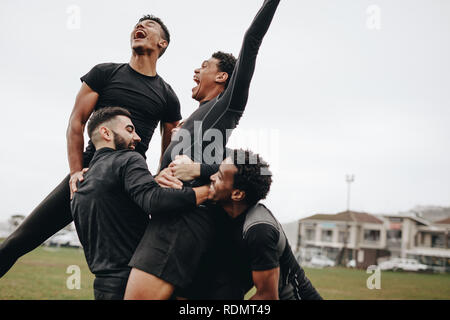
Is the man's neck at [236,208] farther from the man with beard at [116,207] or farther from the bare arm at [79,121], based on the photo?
the bare arm at [79,121]

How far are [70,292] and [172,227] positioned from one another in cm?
1226

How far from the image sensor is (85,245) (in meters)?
3.25

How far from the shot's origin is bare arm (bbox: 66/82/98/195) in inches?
150

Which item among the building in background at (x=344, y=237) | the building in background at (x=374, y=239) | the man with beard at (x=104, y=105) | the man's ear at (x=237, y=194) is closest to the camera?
the man's ear at (x=237, y=194)

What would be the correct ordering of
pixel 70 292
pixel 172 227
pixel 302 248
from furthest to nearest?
1. pixel 302 248
2. pixel 70 292
3. pixel 172 227

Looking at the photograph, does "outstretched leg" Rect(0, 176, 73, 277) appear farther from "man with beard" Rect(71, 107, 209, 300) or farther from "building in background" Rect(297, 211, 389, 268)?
"building in background" Rect(297, 211, 389, 268)

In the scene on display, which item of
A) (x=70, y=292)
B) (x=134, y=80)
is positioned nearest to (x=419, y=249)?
(x=70, y=292)

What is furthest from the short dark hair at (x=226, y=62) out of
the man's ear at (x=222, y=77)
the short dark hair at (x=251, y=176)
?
the short dark hair at (x=251, y=176)

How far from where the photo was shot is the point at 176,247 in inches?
115

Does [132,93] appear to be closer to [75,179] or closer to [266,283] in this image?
[75,179]

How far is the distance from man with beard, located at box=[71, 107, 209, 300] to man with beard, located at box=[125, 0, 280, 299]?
15 cm

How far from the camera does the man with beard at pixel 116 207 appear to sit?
9.51 feet

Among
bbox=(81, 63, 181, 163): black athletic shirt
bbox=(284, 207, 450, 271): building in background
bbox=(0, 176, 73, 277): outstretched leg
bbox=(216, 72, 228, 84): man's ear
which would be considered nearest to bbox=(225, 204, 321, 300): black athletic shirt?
bbox=(216, 72, 228, 84): man's ear
